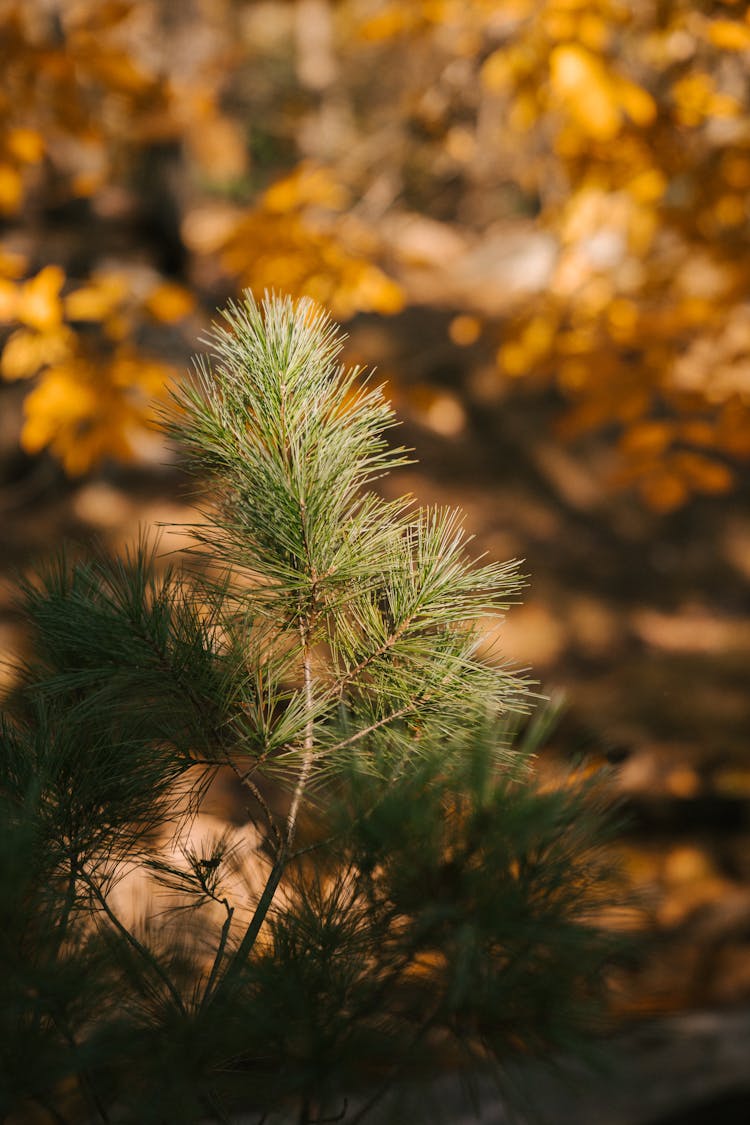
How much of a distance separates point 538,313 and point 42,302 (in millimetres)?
1978

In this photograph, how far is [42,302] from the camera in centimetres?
→ 216

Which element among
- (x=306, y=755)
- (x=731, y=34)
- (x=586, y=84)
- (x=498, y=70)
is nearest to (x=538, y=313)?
(x=498, y=70)

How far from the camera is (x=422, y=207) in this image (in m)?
3.36

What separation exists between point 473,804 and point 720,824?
3668 millimetres

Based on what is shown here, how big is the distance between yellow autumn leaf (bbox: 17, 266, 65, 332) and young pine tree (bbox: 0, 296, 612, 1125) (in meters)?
1.35

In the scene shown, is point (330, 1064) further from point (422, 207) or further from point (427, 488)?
point (427, 488)

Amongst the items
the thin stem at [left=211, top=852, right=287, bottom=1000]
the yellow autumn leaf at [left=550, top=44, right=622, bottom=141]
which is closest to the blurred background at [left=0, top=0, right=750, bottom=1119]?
the yellow autumn leaf at [left=550, top=44, right=622, bottom=141]

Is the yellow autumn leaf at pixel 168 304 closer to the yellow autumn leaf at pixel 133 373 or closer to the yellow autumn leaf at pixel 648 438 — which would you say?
the yellow autumn leaf at pixel 133 373

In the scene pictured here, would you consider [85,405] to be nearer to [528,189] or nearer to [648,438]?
[648,438]

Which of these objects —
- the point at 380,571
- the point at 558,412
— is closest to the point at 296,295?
the point at 380,571

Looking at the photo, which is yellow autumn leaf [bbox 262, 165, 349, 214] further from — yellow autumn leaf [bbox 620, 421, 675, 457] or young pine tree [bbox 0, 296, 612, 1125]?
young pine tree [bbox 0, 296, 612, 1125]

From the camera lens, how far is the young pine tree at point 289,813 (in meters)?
0.74

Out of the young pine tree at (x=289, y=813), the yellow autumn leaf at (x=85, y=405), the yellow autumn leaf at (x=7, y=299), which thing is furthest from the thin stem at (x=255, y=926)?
the yellow autumn leaf at (x=7, y=299)

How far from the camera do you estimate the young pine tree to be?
735 mm
